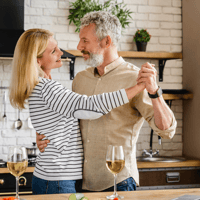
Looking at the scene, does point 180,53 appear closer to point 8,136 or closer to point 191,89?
point 191,89

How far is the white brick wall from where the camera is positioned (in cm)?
305

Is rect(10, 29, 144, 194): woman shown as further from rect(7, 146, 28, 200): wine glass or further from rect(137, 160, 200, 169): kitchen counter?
rect(137, 160, 200, 169): kitchen counter

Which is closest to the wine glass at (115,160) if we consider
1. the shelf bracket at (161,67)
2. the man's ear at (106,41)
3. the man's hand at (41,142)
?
the man's hand at (41,142)

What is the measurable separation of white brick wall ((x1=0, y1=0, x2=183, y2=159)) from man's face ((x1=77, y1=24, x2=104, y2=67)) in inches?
53.5

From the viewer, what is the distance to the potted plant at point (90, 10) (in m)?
2.98

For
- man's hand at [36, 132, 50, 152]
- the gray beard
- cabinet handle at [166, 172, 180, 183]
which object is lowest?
cabinet handle at [166, 172, 180, 183]

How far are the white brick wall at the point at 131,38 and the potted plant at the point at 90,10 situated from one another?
102 mm

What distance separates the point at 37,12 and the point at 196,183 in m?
2.22

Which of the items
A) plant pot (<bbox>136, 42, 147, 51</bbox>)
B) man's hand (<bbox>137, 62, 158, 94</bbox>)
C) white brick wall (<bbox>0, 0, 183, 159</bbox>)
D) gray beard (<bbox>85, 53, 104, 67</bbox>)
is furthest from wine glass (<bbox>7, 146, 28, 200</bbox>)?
plant pot (<bbox>136, 42, 147, 51</bbox>)

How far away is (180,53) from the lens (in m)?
3.12

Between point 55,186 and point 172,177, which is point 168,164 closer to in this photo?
point 172,177

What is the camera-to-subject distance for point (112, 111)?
5.38ft

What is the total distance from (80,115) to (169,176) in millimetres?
1566

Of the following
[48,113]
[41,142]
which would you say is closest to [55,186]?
[41,142]
